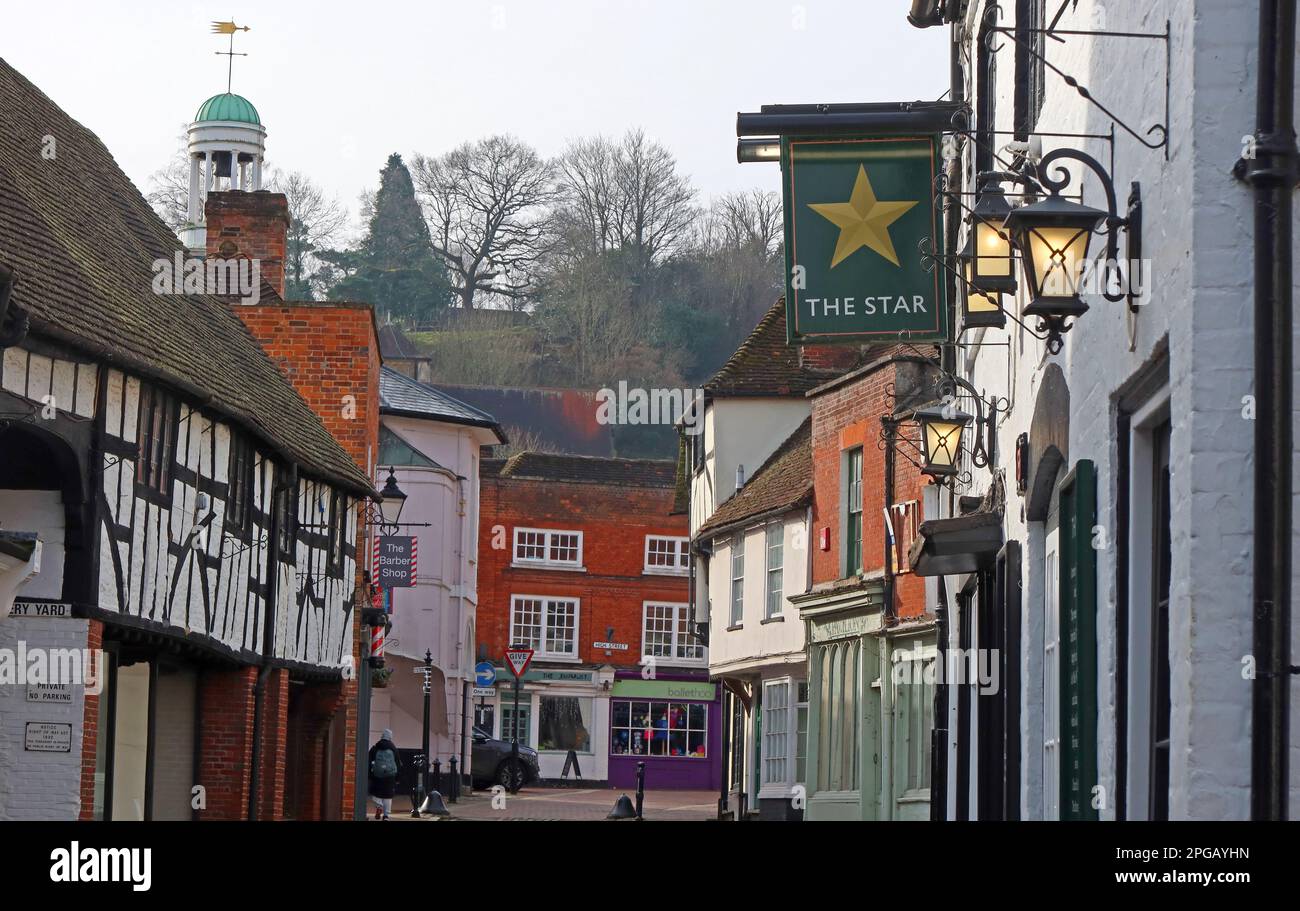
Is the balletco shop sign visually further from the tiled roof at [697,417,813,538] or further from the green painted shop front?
the tiled roof at [697,417,813,538]

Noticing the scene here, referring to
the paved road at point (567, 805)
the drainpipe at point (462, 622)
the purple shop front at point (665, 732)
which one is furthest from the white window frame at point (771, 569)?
the purple shop front at point (665, 732)

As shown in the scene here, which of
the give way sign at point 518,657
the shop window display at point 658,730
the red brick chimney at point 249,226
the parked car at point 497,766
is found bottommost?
the parked car at point 497,766

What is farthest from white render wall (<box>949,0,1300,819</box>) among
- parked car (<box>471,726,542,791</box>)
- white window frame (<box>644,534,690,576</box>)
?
white window frame (<box>644,534,690,576</box>)

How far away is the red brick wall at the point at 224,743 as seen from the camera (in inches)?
776

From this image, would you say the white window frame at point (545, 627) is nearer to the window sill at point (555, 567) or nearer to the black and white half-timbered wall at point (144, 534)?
the window sill at point (555, 567)

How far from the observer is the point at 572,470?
160 ft

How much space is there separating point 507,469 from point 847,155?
38.3 m

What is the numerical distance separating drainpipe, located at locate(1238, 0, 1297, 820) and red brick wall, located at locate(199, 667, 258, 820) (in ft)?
52.0

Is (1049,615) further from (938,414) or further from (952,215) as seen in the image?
(952,215)

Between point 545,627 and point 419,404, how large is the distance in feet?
30.1

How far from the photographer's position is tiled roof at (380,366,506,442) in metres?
39.6

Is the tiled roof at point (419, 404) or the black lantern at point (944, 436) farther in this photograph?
the tiled roof at point (419, 404)

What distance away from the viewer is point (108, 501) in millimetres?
14359

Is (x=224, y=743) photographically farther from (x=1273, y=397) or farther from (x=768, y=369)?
(x=1273, y=397)
